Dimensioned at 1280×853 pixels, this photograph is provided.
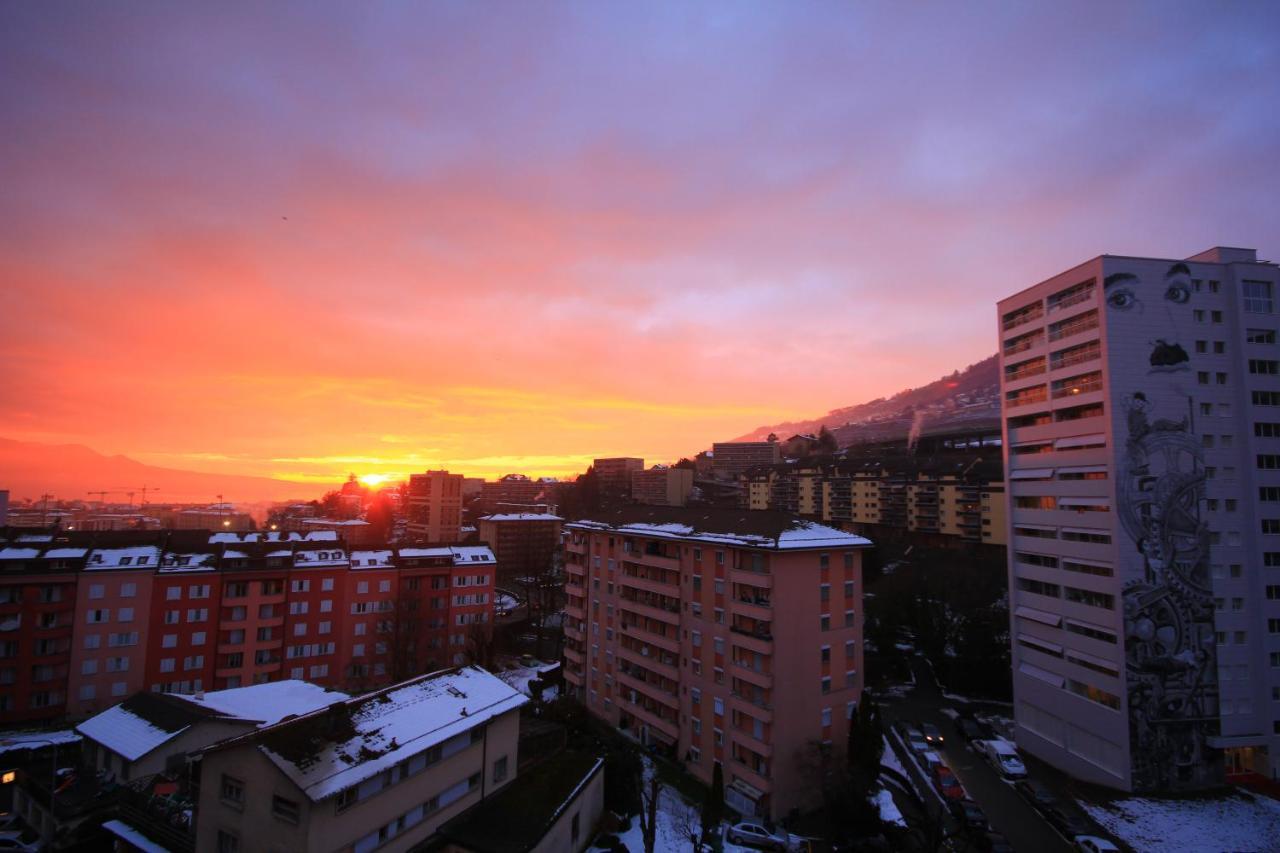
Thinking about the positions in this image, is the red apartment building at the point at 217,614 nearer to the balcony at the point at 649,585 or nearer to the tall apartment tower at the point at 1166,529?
the balcony at the point at 649,585

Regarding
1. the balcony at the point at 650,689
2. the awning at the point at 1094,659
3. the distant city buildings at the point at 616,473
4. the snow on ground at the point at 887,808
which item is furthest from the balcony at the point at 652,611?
the distant city buildings at the point at 616,473

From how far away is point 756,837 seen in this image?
28969 millimetres

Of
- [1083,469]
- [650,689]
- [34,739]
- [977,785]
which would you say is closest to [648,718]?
[650,689]

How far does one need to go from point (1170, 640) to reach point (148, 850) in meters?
50.2

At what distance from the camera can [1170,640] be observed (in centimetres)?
3338

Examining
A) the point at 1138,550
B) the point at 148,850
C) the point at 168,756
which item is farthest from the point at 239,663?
the point at 1138,550

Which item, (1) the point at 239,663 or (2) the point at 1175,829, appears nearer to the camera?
(2) the point at 1175,829

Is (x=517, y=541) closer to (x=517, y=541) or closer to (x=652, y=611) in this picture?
(x=517, y=541)

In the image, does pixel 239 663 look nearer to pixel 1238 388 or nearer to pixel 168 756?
pixel 168 756

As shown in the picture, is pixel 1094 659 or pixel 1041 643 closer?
pixel 1094 659

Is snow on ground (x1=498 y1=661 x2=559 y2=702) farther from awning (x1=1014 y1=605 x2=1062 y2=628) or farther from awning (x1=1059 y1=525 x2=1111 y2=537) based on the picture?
awning (x1=1059 y1=525 x2=1111 y2=537)

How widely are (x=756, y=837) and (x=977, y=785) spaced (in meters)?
15.1

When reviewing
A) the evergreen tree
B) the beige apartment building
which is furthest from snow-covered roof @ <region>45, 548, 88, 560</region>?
the evergreen tree

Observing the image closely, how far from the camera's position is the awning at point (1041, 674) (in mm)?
37500
